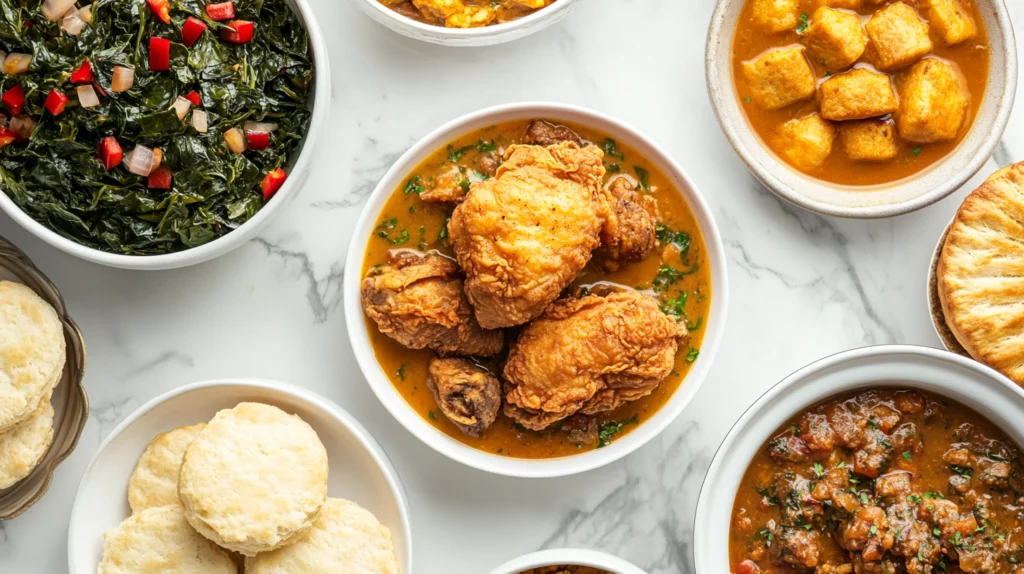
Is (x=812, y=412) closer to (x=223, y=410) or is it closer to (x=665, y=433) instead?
(x=665, y=433)

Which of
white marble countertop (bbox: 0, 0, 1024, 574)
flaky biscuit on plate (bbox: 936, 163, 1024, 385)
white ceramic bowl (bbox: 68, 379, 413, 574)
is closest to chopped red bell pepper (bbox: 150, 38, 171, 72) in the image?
white marble countertop (bbox: 0, 0, 1024, 574)

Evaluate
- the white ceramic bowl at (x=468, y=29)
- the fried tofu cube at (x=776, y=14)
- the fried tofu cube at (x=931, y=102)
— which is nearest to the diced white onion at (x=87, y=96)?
the white ceramic bowl at (x=468, y=29)

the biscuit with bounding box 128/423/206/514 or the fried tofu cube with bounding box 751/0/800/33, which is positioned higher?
the fried tofu cube with bounding box 751/0/800/33

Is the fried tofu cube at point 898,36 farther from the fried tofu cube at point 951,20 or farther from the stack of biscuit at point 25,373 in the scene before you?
the stack of biscuit at point 25,373

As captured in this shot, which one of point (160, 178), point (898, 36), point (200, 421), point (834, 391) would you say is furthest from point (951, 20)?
point (200, 421)

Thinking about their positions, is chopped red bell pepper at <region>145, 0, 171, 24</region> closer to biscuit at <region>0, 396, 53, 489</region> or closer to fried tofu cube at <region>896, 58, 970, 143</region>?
biscuit at <region>0, 396, 53, 489</region>

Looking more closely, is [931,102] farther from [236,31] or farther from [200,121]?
[200,121]
